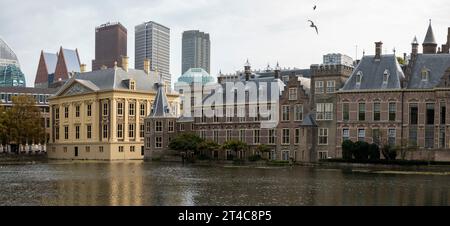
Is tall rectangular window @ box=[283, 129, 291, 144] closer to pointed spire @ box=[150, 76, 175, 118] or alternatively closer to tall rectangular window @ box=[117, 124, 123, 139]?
pointed spire @ box=[150, 76, 175, 118]

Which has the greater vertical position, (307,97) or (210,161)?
(307,97)

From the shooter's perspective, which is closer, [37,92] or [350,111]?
[350,111]

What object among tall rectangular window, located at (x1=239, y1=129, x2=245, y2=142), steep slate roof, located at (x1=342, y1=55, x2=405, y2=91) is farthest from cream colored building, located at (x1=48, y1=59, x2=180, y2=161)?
steep slate roof, located at (x1=342, y1=55, x2=405, y2=91)

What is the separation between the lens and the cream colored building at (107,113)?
10762 centimetres

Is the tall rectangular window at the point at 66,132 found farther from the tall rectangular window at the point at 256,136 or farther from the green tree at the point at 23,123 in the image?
the tall rectangular window at the point at 256,136

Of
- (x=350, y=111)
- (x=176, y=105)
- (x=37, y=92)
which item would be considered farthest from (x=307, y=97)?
(x=37, y=92)

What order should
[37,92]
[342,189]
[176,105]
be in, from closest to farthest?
[342,189] → [176,105] → [37,92]

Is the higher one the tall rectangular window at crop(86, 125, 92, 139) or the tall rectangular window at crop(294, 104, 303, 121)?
the tall rectangular window at crop(294, 104, 303, 121)

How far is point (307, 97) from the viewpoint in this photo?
83812mm

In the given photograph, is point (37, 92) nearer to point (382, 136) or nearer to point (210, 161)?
point (210, 161)

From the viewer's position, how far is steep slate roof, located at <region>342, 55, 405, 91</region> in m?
76.6

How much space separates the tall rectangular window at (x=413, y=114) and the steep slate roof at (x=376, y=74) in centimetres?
263
